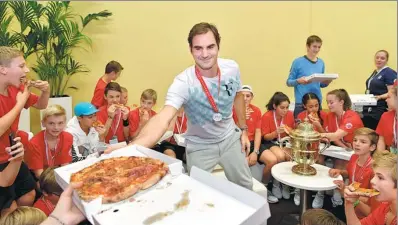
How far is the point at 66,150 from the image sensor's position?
9.23ft

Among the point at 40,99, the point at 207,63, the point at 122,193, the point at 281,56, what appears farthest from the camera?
the point at 281,56

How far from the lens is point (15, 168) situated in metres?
2.12

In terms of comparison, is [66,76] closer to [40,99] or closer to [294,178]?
[40,99]

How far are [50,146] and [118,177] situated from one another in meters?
1.63

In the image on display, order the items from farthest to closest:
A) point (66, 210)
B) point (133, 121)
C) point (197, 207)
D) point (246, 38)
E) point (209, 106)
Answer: point (246, 38) < point (133, 121) < point (209, 106) < point (66, 210) < point (197, 207)

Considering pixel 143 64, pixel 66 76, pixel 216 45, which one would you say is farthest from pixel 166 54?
pixel 216 45

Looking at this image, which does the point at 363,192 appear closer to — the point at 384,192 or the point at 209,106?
the point at 384,192

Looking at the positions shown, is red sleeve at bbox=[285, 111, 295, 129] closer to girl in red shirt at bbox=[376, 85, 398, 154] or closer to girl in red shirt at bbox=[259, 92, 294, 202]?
girl in red shirt at bbox=[259, 92, 294, 202]

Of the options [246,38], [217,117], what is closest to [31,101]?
[217,117]

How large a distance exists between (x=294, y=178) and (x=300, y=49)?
325 centimetres

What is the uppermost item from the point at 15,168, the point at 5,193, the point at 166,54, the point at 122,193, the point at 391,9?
the point at 391,9

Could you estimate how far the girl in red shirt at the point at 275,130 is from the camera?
359cm

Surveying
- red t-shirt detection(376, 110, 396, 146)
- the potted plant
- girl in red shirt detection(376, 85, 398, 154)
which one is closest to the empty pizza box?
girl in red shirt detection(376, 85, 398, 154)

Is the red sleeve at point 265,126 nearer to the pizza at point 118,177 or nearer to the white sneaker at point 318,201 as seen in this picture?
the white sneaker at point 318,201
